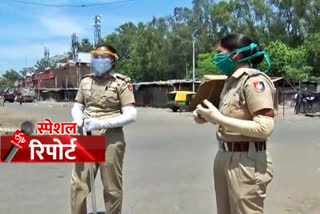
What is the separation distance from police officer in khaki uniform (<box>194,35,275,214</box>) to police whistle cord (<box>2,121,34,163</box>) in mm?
2298

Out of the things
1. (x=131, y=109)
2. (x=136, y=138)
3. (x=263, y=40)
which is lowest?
(x=136, y=138)

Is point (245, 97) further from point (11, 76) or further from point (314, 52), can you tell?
point (11, 76)

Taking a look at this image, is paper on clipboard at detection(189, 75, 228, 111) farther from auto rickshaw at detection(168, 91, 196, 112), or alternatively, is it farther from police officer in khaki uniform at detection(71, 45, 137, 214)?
auto rickshaw at detection(168, 91, 196, 112)

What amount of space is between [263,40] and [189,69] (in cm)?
1396

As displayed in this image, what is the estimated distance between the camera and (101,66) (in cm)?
415

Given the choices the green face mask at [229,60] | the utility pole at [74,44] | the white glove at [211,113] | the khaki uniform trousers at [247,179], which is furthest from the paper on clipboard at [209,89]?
the utility pole at [74,44]

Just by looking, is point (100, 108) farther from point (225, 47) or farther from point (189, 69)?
point (189, 69)

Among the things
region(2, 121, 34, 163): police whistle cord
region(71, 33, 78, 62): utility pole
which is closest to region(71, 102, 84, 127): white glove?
region(2, 121, 34, 163): police whistle cord

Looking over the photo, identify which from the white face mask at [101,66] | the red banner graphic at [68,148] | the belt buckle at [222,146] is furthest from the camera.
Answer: the white face mask at [101,66]

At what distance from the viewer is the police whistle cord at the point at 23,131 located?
4812 mm

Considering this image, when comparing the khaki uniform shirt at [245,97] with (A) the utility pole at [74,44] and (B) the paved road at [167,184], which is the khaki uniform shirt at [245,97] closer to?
(B) the paved road at [167,184]

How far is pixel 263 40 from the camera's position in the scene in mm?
53594

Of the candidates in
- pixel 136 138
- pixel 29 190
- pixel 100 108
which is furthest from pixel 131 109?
pixel 136 138

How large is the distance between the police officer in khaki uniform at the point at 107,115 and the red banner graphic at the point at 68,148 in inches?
7.2
